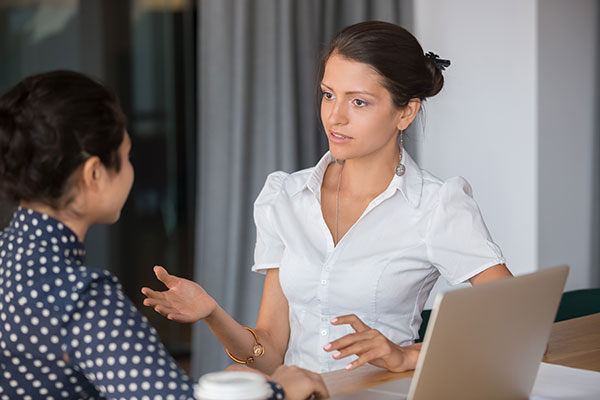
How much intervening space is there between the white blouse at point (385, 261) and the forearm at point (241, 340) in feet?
0.15

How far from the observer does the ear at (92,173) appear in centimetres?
117

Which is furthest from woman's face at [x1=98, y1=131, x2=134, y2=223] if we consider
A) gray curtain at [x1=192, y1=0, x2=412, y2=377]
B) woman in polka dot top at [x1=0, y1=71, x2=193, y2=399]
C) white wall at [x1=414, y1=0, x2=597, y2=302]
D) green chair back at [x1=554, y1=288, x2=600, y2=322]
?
white wall at [x1=414, y1=0, x2=597, y2=302]

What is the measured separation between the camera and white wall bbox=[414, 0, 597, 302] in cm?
323

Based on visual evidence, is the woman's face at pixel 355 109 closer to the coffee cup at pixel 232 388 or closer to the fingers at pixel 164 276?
the fingers at pixel 164 276

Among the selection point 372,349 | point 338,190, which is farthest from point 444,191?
point 372,349

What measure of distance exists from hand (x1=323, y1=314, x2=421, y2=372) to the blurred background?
1.91 m

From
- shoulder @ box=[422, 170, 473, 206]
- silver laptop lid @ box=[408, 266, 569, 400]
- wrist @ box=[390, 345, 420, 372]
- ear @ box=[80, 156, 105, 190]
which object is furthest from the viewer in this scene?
shoulder @ box=[422, 170, 473, 206]

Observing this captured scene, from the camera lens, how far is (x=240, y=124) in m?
3.39

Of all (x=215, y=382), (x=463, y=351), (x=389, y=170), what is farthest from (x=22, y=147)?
(x=389, y=170)

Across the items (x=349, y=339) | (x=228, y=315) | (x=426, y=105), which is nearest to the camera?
(x=349, y=339)

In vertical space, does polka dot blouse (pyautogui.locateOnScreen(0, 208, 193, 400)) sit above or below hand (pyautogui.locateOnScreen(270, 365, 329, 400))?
above

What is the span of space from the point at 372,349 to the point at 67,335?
59cm

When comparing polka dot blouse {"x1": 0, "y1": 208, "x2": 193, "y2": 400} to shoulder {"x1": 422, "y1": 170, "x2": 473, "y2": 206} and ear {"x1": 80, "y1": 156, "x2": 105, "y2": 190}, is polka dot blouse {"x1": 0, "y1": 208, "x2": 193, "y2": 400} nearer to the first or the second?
ear {"x1": 80, "y1": 156, "x2": 105, "y2": 190}

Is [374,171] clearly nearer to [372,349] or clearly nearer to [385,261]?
[385,261]
